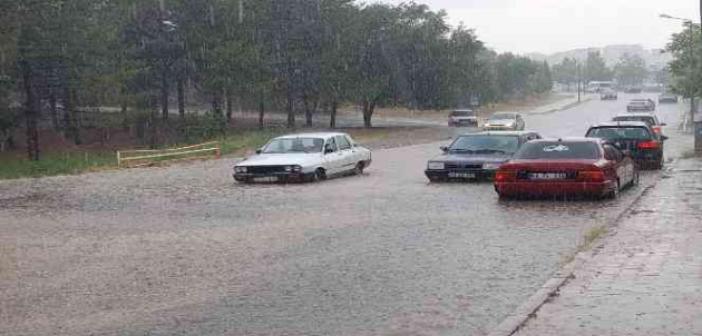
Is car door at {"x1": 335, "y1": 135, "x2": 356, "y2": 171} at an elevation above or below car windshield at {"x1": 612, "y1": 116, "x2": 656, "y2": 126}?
below

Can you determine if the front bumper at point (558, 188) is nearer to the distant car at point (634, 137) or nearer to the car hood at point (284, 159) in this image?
the car hood at point (284, 159)

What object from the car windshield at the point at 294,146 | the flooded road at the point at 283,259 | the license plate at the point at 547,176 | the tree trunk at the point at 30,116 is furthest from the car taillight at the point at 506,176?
the tree trunk at the point at 30,116

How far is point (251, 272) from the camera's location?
9977 millimetres

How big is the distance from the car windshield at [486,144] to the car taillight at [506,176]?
15.3 feet

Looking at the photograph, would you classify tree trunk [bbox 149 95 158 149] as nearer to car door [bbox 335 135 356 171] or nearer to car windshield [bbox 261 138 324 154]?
car door [bbox 335 135 356 171]

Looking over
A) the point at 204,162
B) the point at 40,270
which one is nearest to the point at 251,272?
the point at 40,270

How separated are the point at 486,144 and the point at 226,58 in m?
39.2

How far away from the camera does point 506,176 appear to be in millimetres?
16984

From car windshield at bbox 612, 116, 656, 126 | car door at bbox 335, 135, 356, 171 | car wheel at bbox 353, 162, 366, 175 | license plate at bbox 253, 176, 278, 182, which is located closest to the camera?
license plate at bbox 253, 176, 278, 182

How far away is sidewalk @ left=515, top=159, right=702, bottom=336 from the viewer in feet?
23.0

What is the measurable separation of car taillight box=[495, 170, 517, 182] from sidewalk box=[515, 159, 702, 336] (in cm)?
341

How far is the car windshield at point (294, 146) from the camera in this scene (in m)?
23.7

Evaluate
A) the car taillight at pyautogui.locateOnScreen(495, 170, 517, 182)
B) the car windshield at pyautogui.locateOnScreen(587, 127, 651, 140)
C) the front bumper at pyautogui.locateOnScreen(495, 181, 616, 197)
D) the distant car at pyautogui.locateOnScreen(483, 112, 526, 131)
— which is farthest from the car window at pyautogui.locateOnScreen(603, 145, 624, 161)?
the distant car at pyautogui.locateOnScreen(483, 112, 526, 131)

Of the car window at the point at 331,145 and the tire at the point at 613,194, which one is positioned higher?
the car window at the point at 331,145
